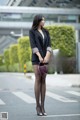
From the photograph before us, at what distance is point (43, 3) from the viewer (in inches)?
134

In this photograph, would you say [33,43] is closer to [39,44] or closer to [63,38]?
[39,44]

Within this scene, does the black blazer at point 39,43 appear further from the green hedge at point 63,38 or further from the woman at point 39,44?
the green hedge at point 63,38

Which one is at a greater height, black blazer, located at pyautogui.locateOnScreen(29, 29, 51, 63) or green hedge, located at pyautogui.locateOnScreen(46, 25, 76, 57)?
black blazer, located at pyautogui.locateOnScreen(29, 29, 51, 63)

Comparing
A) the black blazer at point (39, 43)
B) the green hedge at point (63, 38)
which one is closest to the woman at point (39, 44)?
the black blazer at point (39, 43)

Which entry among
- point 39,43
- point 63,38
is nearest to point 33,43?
point 39,43

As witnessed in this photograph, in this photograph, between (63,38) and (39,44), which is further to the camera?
(63,38)

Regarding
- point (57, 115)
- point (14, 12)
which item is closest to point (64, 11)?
point (14, 12)

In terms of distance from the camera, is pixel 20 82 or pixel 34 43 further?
pixel 20 82

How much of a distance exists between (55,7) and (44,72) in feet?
2.67

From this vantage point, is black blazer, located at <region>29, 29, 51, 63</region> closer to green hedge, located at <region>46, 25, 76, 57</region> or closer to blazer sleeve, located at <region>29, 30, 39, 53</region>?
blazer sleeve, located at <region>29, 30, 39, 53</region>

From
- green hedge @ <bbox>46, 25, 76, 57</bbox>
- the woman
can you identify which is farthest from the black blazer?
green hedge @ <bbox>46, 25, 76, 57</bbox>

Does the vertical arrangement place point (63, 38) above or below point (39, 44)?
below

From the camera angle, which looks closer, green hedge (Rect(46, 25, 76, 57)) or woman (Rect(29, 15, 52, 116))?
woman (Rect(29, 15, 52, 116))

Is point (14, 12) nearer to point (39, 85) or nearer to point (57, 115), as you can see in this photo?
point (39, 85)
